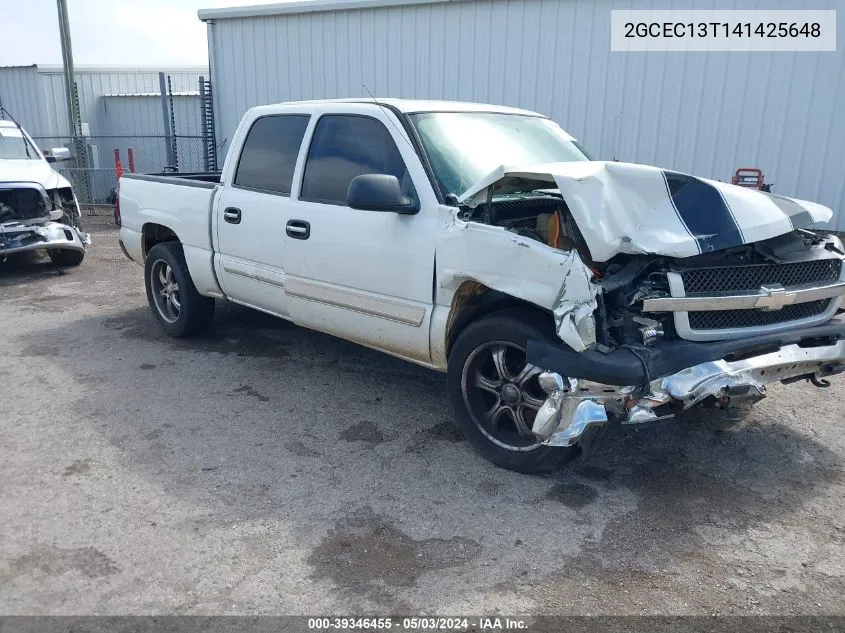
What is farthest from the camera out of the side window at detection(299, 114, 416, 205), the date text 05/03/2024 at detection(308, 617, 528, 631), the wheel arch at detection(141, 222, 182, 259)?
the wheel arch at detection(141, 222, 182, 259)

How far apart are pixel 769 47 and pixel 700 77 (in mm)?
917

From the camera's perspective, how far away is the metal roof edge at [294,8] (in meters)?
12.1

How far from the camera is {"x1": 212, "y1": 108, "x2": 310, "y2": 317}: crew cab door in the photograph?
5004 millimetres

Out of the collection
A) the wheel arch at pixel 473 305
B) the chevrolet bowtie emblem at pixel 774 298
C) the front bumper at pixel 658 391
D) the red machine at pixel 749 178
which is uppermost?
the red machine at pixel 749 178

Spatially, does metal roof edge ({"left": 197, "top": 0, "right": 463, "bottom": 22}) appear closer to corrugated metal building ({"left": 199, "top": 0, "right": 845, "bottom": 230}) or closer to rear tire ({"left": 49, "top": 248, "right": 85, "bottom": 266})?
corrugated metal building ({"left": 199, "top": 0, "right": 845, "bottom": 230})

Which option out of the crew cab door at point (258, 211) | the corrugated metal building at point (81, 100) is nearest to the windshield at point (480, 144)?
the crew cab door at point (258, 211)

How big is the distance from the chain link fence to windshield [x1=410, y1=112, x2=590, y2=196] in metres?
11.5

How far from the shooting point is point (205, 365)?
561 centimetres

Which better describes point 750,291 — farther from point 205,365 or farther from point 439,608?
point 205,365

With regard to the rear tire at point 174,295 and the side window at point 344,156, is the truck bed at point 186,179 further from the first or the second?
the side window at point 344,156

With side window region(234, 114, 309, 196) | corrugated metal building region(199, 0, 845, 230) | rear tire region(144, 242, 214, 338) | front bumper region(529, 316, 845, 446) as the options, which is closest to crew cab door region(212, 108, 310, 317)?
side window region(234, 114, 309, 196)

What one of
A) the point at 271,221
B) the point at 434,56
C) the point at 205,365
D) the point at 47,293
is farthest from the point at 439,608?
the point at 434,56

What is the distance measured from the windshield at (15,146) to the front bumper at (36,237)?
1509 mm

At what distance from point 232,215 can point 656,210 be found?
3.17 m
